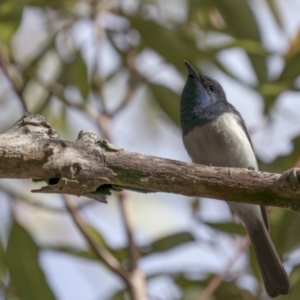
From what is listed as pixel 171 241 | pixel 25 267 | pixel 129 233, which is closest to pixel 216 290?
pixel 171 241

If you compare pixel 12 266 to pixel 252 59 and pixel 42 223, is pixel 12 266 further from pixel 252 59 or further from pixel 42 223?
pixel 252 59

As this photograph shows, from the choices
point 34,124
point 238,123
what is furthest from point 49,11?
point 34,124

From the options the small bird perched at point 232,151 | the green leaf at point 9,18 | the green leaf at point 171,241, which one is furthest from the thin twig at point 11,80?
the green leaf at point 171,241

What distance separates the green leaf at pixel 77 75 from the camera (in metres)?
2.91

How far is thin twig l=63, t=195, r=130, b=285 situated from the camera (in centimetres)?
212

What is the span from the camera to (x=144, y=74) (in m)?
3.08

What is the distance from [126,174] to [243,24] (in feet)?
5.46

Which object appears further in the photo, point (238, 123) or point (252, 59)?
point (252, 59)

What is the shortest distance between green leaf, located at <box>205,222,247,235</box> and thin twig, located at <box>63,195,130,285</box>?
0.44 metres

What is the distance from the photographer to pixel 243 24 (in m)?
2.91

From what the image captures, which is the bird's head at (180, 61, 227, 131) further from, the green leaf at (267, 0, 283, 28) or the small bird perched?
the green leaf at (267, 0, 283, 28)

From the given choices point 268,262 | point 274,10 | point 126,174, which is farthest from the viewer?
point 274,10

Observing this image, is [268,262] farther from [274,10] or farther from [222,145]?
[274,10]

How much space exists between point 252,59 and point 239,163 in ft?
2.20
